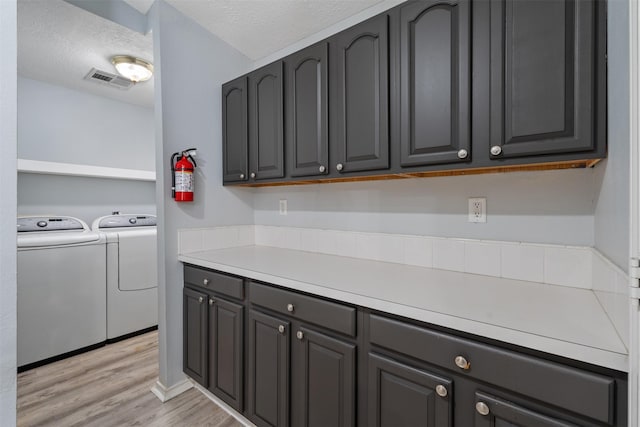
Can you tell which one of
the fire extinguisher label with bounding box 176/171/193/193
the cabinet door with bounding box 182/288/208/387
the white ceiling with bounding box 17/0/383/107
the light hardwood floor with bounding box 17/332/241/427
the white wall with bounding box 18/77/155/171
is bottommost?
the light hardwood floor with bounding box 17/332/241/427

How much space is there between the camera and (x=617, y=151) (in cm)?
80

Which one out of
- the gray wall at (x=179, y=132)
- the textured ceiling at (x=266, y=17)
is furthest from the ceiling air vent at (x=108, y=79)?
the textured ceiling at (x=266, y=17)

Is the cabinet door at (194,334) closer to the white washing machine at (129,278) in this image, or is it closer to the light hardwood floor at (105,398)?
the light hardwood floor at (105,398)

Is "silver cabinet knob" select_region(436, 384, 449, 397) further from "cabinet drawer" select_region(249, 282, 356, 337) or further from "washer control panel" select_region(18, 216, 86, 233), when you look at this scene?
"washer control panel" select_region(18, 216, 86, 233)

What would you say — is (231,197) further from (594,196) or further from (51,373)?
(594,196)

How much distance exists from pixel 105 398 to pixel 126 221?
69.6 inches

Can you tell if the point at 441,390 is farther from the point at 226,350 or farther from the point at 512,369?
the point at 226,350

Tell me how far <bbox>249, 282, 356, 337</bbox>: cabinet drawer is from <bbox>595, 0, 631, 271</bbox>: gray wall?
821 mm

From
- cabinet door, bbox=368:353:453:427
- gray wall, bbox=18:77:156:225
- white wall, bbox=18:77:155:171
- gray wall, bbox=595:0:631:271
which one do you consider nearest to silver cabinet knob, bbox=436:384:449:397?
cabinet door, bbox=368:353:453:427

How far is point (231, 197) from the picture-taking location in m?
2.32

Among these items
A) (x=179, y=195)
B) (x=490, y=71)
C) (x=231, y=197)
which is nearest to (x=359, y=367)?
(x=490, y=71)

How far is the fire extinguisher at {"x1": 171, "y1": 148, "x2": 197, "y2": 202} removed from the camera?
1.88 meters

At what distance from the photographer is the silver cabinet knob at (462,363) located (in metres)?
0.87

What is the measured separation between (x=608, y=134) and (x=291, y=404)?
1.60 meters
